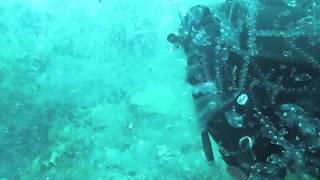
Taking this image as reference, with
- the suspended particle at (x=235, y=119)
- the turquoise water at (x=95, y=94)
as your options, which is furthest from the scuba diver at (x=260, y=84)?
the turquoise water at (x=95, y=94)

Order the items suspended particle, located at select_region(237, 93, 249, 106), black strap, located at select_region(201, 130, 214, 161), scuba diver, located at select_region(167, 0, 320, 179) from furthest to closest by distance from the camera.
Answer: black strap, located at select_region(201, 130, 214, 161) < suspended particle, located at select_region(237, 93, 249, 106) < scuba diver, located at select_region(167, 0, 320, 179)

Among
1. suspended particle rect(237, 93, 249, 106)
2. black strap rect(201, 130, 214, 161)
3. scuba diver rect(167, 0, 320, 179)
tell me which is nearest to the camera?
scuba diver rect(167, 0, 320, 179)

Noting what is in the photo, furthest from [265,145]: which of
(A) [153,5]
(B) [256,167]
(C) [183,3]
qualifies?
(A) [153,5]

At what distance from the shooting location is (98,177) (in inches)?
253

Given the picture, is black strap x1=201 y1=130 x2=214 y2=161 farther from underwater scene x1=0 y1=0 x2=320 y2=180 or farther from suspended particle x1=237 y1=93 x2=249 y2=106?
suspended particle x1=237 y1=93 x2=249 y2=106

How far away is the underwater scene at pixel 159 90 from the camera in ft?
10.3

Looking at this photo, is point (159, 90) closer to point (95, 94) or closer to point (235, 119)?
point (95, 94)

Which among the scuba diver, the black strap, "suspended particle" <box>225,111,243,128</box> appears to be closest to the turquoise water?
the black strap

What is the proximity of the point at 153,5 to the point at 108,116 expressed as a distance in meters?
2.60

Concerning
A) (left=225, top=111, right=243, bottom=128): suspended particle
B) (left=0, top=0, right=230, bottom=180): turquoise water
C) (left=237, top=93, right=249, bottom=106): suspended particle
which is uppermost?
(left=237, top=93, right=249, bottom=106): suspended particle

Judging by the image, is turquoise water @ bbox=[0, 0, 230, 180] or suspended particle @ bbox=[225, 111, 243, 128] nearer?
suspended particle @ bbox=[225, 111, 243, 128]

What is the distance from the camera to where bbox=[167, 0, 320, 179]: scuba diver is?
120 inches

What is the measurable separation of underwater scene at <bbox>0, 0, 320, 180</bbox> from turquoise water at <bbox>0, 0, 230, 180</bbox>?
0.02 m

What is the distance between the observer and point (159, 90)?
7.53 meters
